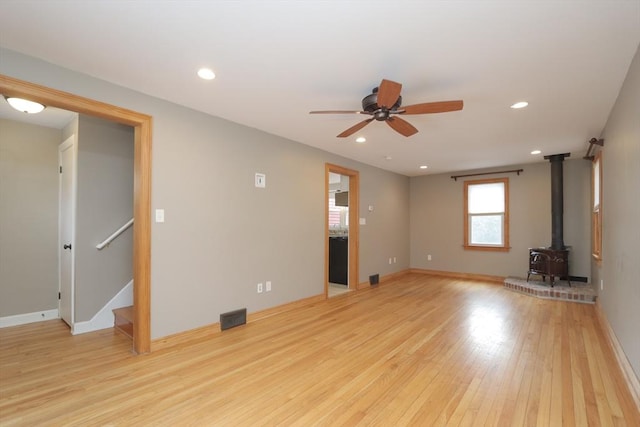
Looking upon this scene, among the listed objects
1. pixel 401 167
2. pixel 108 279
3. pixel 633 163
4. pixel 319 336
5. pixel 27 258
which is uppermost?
pixel 401 167

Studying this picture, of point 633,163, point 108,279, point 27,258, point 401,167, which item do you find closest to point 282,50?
point 633,163

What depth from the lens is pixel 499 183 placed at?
21.6 feet

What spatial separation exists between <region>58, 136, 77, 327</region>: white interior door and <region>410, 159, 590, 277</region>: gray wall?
677 centimetres

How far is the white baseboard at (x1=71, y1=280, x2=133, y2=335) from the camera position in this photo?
3.41 meters

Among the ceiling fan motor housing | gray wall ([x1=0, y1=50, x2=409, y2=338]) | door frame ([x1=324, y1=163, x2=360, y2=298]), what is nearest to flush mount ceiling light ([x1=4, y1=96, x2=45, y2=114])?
gray wall ([x1=0, y1=50, x2=409, y2=338])

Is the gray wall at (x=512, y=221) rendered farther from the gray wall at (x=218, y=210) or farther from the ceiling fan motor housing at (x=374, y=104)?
the ceiling fan motor housing at (x=374, y=104)

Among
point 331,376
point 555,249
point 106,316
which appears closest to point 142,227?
point 106,316

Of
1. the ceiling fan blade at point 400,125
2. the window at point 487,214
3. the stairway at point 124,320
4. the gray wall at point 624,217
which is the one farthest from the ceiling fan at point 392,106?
the window at point 487,214

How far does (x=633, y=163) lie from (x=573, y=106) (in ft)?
3.92

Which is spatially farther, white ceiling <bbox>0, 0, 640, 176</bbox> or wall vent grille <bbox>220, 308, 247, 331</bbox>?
wall vent grille <bbox>220, 308, 247, 331</bbox>

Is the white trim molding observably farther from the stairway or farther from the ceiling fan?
the stairway

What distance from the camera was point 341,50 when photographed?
2.16 metres

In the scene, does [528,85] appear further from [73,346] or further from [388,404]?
[73,346]

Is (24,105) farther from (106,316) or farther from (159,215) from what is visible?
(106,316)
